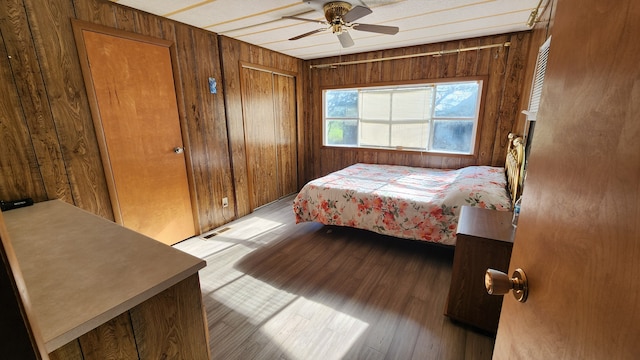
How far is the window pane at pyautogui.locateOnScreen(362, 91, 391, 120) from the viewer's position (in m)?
4.02

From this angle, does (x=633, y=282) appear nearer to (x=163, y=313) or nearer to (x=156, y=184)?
(x=163, y=313)

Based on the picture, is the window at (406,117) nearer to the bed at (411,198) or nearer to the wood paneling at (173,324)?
the bed at (411,198)

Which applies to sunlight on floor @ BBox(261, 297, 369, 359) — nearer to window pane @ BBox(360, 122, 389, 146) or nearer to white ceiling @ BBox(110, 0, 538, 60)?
white ceiling @ BBox(110, 0, 538, 60)

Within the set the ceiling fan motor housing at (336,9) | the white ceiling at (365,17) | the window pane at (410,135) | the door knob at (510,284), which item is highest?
the white ceiling at (365,17)

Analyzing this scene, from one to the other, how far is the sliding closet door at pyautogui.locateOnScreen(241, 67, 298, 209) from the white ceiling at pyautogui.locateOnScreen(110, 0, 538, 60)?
63 cm

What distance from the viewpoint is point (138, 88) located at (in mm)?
2375

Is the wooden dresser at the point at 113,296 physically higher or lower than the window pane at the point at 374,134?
lower

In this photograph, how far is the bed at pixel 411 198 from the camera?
2203 millimetres

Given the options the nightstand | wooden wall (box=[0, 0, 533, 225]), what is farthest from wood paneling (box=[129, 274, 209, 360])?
wooden wall (box=[0, 0, 533, 225])

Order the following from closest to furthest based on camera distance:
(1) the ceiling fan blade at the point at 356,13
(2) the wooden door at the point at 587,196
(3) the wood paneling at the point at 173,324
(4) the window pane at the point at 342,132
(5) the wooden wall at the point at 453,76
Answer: (2) the wooden door at the point at 587,196, (3) the wood paneling at the point at 173,324, (1) the ceiling fan blade at the point at 356,13, (5) the wooden wall at the point at 453,76, (4) the window pane at the point at 342,132

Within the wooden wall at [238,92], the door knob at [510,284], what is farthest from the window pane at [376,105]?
the door knob at [510,284]

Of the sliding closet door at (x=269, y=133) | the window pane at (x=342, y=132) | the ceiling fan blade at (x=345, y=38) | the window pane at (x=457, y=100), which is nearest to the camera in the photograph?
the ceiling fan blade at (x=345, y=38)

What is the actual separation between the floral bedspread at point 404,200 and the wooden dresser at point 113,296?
1.94 metres

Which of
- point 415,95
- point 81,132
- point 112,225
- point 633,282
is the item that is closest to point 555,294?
point 633,282
